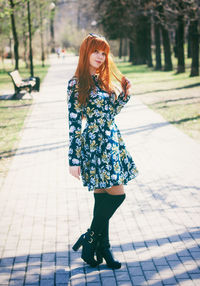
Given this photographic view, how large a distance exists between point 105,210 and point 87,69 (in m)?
1.25

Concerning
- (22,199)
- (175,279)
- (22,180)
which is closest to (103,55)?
(175,279)

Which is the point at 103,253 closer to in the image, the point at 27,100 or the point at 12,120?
the point at 12,120

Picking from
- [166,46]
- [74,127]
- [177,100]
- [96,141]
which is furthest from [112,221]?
[166,46]

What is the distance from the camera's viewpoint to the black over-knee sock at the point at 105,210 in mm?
3361

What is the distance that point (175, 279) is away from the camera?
3354 mm

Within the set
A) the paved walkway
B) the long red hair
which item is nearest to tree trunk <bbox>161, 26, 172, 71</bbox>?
the paved walkway

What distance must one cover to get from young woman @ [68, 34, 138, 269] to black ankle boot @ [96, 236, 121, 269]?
24cm

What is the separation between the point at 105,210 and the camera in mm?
3400

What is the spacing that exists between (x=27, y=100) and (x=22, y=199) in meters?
10.1

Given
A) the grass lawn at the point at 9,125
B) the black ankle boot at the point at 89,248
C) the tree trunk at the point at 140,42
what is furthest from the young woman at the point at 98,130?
the tree trunk at the point at 140,42

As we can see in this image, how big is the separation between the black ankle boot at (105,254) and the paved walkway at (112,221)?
6 cm

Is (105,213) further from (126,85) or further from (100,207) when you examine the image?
(126,85)

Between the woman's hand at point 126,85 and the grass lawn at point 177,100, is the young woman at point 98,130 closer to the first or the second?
the woman's hand at point 126,85

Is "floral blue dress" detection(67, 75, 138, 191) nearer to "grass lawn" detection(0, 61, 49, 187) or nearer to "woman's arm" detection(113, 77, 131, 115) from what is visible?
"woman's arm" detection(113, 77, 131, 115)
